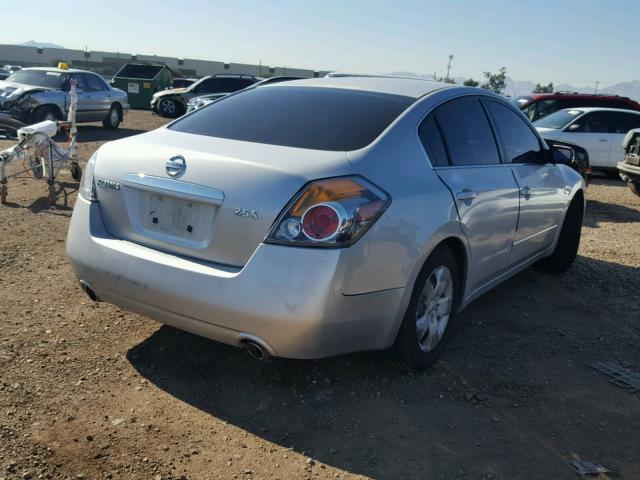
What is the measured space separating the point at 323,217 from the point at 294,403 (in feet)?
3.43

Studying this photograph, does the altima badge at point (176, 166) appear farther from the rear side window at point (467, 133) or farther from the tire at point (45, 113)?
the tire at point (45, 113)

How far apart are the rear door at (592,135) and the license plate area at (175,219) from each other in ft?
40.1

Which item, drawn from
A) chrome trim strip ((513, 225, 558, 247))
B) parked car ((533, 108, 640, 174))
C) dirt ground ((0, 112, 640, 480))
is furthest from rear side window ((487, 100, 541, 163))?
parked car ((533, 108, 640, 174))

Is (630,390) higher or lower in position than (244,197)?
lower

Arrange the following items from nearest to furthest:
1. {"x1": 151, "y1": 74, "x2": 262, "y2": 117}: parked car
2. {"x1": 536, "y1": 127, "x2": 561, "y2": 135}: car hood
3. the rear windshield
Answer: the rear windshield < {"x1": 536, "y1": 127, "x2": 561, "y2": 135}: car hood < {"x1": 151, "y1": 74, "x2": 262, "y2": 117}: parked car

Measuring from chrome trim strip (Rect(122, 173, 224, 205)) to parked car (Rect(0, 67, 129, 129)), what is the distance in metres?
12.2

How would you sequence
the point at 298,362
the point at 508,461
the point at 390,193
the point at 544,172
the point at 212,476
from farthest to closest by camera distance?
1. the point at 544,172
2. the point at 298,362
3. the point at 390,193
4. the point at 508,461
5. the point at 212,476

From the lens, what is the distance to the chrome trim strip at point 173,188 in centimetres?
304

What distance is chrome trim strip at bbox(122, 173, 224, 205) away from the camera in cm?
304

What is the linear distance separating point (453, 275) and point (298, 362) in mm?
1045

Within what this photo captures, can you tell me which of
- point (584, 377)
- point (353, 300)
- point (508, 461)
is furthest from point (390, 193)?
point (584, 377)

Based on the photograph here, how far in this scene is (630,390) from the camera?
3777 mm

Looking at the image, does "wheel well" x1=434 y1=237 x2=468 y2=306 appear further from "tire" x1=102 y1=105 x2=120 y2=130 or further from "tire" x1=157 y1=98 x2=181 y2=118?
"tire" x1=157 y1=98 x2=181 y2=118

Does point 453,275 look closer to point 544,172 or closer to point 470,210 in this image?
point 470,210
